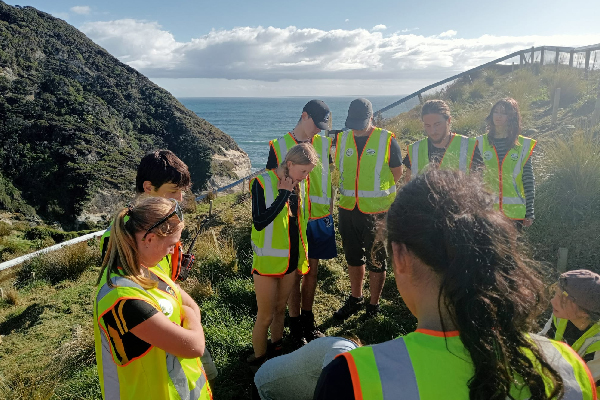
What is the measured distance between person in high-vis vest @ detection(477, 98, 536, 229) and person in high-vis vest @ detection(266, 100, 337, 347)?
1579mm

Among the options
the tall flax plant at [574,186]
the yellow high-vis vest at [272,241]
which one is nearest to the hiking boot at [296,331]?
the yellow high-vis vest at [272,241]

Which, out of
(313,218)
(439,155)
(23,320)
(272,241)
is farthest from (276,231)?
(23,320)

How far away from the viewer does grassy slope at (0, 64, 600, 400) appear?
338 cm

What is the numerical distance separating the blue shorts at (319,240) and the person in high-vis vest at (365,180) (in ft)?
1.21

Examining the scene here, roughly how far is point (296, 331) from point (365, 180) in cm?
163

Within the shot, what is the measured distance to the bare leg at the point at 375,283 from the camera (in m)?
3.97

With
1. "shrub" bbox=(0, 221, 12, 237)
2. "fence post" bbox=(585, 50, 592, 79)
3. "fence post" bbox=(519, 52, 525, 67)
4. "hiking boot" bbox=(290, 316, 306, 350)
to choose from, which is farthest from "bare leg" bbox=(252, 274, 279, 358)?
"fence post" bbox=(519, 52, 525, 67)

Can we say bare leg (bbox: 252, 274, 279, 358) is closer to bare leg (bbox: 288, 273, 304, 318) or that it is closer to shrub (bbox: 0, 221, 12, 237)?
bare leg (bbox: 288, 273, 304, 318)

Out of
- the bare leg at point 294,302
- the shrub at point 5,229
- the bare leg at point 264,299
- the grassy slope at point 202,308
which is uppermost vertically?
the bare leg at point 264,299

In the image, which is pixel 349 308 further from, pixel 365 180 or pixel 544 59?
pixel 544 59

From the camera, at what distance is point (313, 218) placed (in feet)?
12.2

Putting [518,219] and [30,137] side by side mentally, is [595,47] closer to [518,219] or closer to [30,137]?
[518,219]

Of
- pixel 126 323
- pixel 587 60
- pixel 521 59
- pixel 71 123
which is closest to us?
pixel 126 323

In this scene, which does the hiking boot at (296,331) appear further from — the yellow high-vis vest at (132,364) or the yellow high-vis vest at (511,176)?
the yellow high-vis vest at (511,176)
